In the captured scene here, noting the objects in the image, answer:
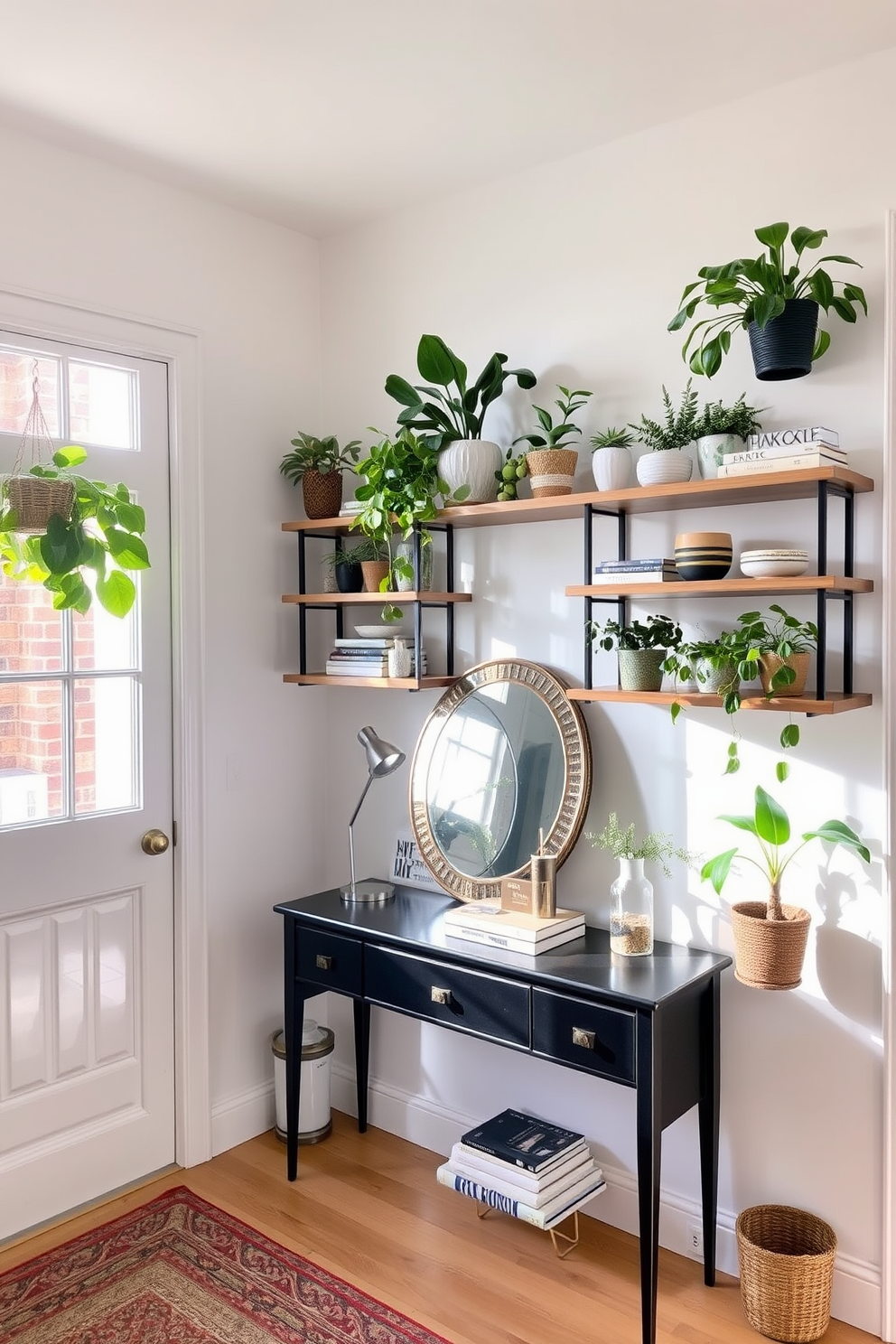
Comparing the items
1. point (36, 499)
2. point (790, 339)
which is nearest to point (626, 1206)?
point (790, 339)

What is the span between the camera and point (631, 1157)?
257 centimetres

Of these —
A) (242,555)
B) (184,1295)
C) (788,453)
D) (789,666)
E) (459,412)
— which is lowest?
(184,1295)

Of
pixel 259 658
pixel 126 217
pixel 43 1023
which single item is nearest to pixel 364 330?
pixel 126 217

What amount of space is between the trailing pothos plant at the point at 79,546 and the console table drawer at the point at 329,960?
1.03m

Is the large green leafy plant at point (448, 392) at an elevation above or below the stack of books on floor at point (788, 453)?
above

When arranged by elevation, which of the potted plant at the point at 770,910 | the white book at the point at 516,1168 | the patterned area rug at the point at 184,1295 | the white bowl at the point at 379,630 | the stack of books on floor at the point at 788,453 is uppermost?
the stack of books on floor at the point at 788,453

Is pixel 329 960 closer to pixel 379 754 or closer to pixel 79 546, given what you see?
pixel 379 754

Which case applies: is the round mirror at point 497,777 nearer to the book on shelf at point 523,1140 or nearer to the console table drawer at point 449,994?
the console table drawer at point 449,994

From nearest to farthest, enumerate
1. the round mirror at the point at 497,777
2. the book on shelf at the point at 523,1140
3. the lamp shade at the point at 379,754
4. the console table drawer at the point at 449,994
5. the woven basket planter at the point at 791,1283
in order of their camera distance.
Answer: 1. the woven basket planter at the point at 791,1283
2. the console table drawer at the point at 449,994
3. the book on shelf at the point at 523,1140
4. the round mirror at the point at 497,777
5. the lamp shade at the point at 379,754

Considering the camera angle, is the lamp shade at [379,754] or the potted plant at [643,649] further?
the lamp shade at [379,754]

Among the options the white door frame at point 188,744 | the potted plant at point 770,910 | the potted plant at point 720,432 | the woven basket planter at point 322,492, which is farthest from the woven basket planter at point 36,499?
the potted plant at point 770,910

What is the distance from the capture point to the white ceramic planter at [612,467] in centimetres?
240

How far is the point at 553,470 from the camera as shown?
8.20 feet

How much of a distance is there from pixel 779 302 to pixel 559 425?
2.33ft
